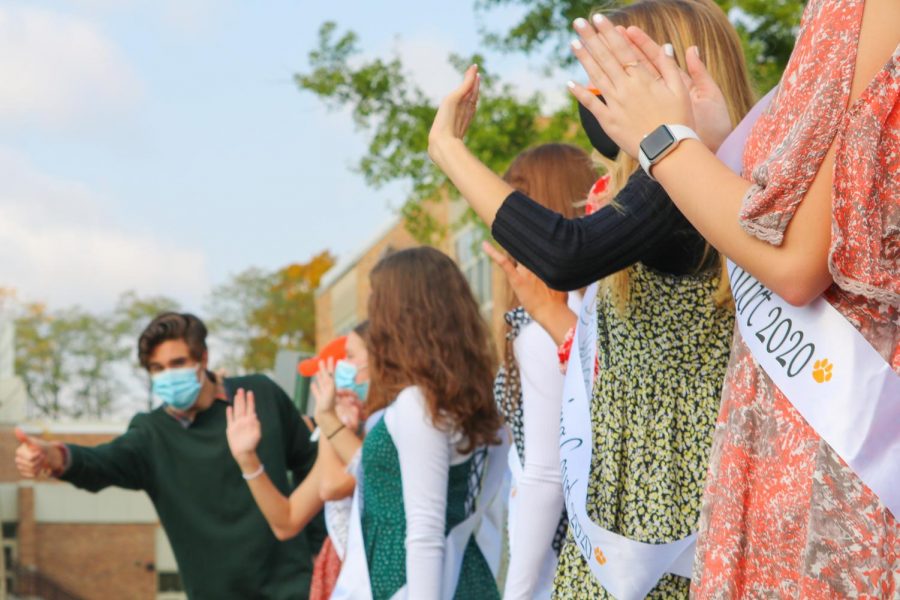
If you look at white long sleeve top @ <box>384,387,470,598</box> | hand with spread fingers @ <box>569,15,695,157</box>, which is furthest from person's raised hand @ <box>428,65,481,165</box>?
white long sleeve top @ <box>384,387,470,598</box>

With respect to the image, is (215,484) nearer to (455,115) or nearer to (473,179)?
(455,115)

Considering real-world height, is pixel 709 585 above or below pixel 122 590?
above

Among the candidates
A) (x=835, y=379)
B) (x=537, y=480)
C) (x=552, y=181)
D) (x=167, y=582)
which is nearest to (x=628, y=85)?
(x=835, y=379)

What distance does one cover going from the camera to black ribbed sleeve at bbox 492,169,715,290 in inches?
97.7

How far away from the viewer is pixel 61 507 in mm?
61375

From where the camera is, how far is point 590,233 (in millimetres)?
2484

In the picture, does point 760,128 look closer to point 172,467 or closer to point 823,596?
point 823,596

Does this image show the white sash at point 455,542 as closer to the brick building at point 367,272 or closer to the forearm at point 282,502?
the forearm at point 282,502

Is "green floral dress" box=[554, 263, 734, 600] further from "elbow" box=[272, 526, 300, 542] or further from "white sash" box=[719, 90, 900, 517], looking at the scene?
"elbow" box=[272, 526, 300, 542]

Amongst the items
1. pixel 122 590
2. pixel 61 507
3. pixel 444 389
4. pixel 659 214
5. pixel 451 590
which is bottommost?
pixel 122 590

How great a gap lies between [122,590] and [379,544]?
60019mm

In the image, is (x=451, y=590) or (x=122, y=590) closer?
(x=451, y=590)

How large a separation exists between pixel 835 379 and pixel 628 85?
612mm

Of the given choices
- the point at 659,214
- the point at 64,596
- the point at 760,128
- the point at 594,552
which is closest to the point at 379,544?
the point at 594,552
